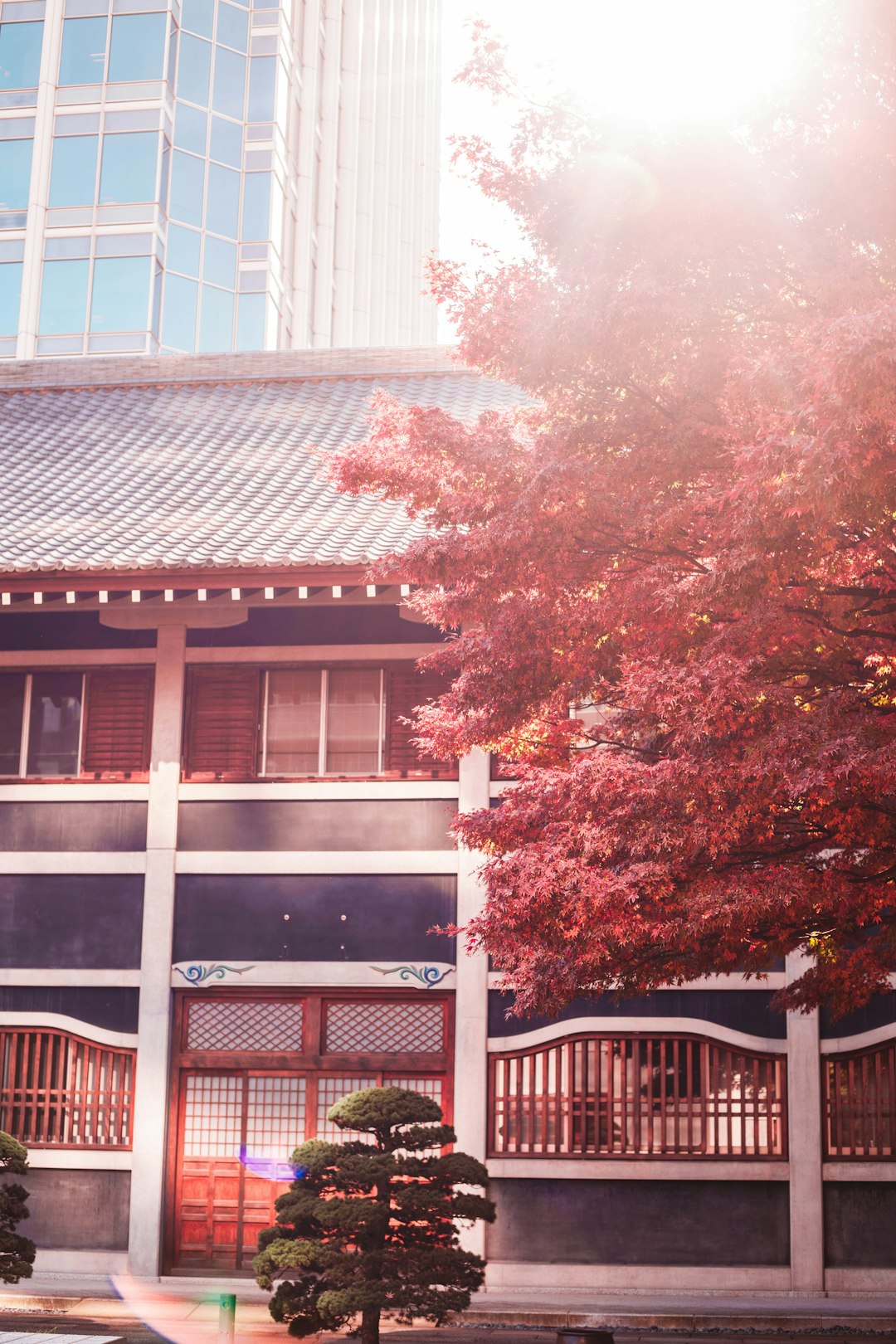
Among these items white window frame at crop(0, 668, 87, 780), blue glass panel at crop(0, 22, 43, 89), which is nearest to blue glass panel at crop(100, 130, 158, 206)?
blue glass panel at crop(0, 22, 43, 89)

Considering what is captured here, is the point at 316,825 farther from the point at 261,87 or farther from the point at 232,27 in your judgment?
the point at 232,27

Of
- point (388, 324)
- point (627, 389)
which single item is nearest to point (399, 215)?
point (388, 324)

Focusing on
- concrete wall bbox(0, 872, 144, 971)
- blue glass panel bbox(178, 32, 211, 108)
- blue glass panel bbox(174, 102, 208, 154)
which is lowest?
concrete wall bbox(0, 872, 144, 971)

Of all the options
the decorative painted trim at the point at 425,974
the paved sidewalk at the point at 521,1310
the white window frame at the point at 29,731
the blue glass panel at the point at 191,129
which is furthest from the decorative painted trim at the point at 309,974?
the blue glass panel at the point at 191,129

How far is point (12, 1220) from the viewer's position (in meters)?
12.4

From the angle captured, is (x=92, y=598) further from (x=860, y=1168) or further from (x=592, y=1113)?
(x=860, y=1168)

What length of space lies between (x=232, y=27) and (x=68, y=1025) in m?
45.1

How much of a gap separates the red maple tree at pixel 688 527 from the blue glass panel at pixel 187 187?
41323 mm

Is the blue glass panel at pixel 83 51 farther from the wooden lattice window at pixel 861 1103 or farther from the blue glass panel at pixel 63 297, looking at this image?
the wooden lattice window at pixel 861 1103

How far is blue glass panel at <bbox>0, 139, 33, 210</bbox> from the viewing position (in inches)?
1887

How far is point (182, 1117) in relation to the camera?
15.2 metres

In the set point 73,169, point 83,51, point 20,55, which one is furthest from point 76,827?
point 20,55

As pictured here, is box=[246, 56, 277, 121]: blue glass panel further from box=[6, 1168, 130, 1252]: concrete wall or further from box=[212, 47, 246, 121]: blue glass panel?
box=[6, 1168, 130, 1252]: concrete wall

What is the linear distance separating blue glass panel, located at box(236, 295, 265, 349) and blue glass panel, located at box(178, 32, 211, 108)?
6893 millimetres
